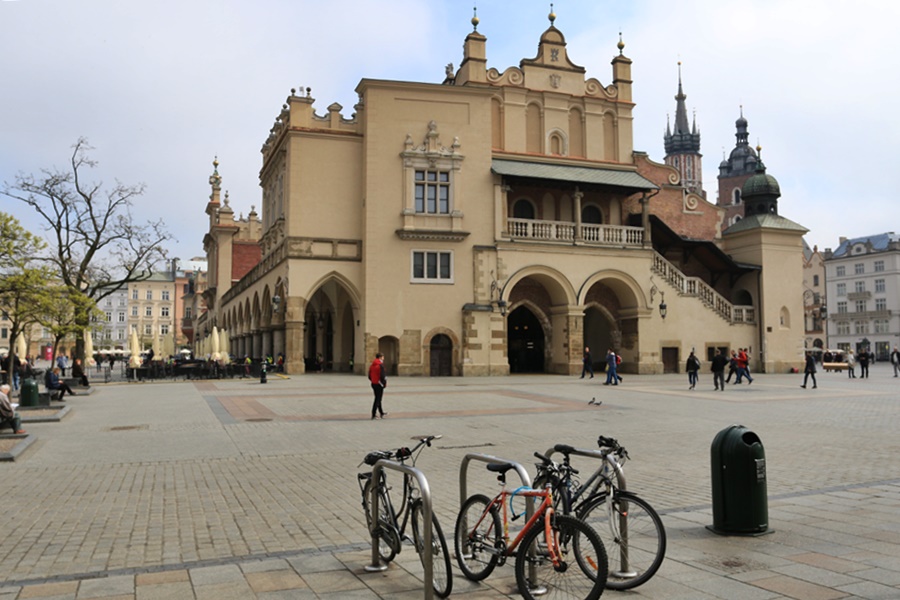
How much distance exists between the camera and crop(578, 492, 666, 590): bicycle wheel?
5.64 meters

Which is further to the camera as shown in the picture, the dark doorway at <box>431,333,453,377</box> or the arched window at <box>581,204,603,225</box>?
the arched window at <box>581,204,603,225</box>

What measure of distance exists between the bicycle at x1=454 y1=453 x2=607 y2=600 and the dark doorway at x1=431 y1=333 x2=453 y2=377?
31.4m

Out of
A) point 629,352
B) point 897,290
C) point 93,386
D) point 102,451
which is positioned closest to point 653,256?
point 629,352

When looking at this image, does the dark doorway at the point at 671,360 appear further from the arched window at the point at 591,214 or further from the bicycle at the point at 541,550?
the bicycle at the point at 541,550

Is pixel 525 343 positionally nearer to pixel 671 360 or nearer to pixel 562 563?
pixel 671 360

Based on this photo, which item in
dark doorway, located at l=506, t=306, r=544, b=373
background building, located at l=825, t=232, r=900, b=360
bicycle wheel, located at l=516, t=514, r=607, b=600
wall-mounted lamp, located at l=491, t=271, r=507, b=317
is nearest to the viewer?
bicycle wheel, located at l=516, t=514, r=607, b=600

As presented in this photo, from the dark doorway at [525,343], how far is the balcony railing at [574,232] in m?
5.68

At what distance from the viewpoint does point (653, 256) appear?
4091cm

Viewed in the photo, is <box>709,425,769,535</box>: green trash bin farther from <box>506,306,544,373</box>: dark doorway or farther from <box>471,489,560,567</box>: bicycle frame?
<box>506,306,544,373</box>: dark doorway

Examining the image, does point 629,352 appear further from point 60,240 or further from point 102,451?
point 102,451

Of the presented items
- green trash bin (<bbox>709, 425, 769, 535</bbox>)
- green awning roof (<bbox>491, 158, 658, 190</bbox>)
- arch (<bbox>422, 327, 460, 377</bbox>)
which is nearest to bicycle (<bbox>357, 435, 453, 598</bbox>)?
green trash bin (<bbox>709, 425, 769, 535</bbox>)

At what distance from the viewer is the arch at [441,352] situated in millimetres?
36938

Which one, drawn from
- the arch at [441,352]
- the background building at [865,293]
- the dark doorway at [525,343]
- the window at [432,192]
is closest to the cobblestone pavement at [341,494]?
the arch at [441,352]

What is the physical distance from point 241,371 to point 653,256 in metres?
22.3
